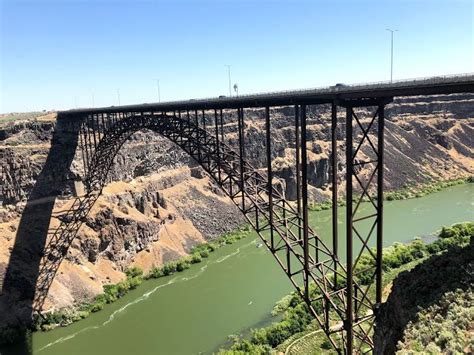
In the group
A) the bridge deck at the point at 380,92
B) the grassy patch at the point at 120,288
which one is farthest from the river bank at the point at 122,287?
the bridge deck at the point at 380,92

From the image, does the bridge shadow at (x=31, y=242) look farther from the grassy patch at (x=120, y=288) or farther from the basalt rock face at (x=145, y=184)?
the grassy patch at (x=120, y=288)

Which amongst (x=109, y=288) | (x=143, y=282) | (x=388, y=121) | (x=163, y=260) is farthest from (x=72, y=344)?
(x=388, y=121)

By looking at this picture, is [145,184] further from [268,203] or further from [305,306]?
[268,203]

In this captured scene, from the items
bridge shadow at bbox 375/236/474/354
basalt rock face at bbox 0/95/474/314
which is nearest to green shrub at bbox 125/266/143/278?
basalt rock face at bbox 0/95/474/314

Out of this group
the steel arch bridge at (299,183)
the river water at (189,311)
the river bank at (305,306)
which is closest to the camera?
the steel arch bridge at (299,183)

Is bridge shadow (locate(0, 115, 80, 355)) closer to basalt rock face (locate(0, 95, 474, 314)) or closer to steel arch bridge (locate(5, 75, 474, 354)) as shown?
basalt rock face (locate(0, 95, 474, 314))

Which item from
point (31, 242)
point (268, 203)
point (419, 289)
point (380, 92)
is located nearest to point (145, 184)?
point (31, 242)

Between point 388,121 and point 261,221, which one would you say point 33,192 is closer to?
point 261,221
